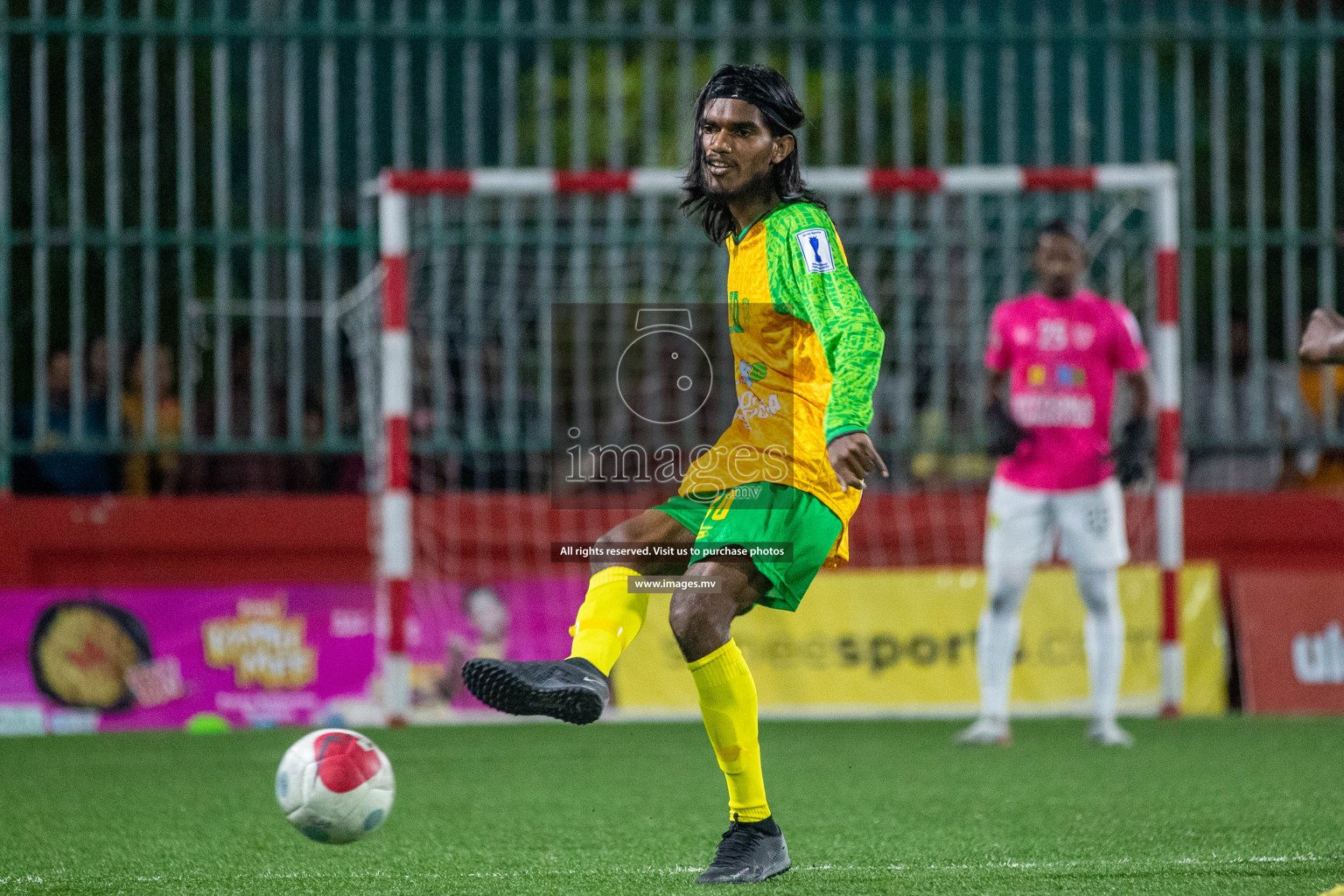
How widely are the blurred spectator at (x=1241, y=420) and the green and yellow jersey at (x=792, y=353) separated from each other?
6006 millimetres

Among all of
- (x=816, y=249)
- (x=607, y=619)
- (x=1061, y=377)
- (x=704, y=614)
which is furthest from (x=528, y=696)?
(x=1061, y=377)

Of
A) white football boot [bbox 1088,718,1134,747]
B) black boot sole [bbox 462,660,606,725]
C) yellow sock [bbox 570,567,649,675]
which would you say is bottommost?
white football boot [bbox 1088,718,1134,747]

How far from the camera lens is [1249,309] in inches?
384

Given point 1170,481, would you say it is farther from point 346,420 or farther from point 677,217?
point 346,420

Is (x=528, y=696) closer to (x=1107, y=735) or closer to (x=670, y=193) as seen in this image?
(x=1107, y=735)

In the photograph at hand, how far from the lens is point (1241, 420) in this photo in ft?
31.9

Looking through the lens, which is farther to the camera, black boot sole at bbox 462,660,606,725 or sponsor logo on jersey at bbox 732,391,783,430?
sponsor logo on jersey at bbox 732,391,783,430

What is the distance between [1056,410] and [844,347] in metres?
4.04

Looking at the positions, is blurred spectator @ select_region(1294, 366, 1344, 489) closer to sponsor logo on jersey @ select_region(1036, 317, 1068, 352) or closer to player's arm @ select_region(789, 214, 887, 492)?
sponsor logo on jersey @ select_region(1036, 317, 1068, 352)

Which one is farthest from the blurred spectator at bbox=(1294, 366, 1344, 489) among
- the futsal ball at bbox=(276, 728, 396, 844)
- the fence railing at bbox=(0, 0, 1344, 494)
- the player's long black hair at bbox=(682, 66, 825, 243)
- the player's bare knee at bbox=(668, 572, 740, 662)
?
the futsal ball at bbox=(276, 728, 396, 844)

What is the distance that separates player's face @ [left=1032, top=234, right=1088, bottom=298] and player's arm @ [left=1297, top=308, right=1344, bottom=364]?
366cm

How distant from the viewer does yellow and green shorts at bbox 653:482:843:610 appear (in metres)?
A: 4.07

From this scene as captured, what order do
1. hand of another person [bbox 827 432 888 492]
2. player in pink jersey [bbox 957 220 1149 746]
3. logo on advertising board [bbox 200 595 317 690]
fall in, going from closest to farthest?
1. hand of another person [bbox 827 432 888 492]
2. player in pink jersey [bbox 957 220 1149 746]
3. logo on advertising board [bbox 200 595 317 690]

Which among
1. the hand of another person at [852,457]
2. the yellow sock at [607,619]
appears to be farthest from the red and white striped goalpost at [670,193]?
the hand of another person at [852,457]
